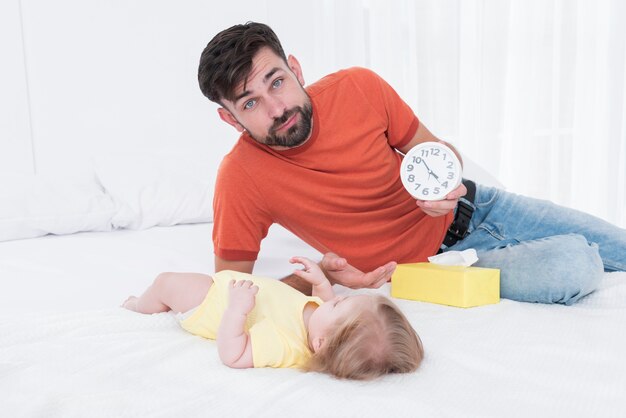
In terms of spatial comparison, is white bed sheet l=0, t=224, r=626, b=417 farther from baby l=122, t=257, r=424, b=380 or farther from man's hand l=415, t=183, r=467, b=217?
man's hand l=415, t=183, r=467, b=217

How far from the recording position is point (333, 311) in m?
1.23

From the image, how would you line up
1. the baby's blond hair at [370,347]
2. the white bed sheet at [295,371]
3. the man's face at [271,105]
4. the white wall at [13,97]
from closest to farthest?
the white bed sheet at [295,371] → the baby's blond hair at [370,347] → the man's face at [271,105] → the white wall at [13,97]

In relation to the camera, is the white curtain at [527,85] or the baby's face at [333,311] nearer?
the baby's face at [333,311]

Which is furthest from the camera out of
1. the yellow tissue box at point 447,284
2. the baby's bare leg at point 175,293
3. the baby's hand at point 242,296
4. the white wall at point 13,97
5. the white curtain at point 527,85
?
the white curtain at point 527,85

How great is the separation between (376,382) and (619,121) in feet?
8.04

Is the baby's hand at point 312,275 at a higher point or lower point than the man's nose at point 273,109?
lower

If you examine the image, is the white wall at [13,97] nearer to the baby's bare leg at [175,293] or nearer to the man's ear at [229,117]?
the man's ear at [229,117]

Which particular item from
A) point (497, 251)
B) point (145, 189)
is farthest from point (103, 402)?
point (145, 189)

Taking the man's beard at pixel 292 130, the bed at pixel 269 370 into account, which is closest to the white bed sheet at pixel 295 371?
the bed at pixel 269 370

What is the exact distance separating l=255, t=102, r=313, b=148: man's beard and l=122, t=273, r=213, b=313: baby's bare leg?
0.41 m

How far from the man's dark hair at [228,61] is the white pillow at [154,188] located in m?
0.81

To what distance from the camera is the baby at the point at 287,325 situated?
1.09m

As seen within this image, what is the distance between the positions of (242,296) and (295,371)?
172mm

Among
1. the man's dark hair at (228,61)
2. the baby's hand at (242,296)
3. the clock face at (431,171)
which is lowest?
the baby's hand at (242,296)
